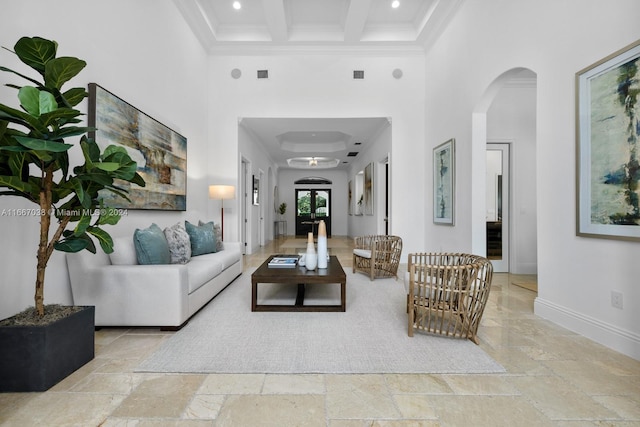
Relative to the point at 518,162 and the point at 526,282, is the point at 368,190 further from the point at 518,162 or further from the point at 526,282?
the point at 526,282

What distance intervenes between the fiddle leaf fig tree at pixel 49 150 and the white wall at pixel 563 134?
3416 mm

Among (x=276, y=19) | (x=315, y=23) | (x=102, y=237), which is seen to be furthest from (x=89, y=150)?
(x=315, y=23)

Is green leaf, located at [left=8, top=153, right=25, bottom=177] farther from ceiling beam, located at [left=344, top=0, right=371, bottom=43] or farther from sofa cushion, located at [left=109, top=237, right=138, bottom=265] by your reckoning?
ceiling beam, located at [left=344, top=0, right=371, bottom=43]

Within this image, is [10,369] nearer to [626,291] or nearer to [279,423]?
[279,423]

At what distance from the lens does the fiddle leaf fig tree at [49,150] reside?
5.15 feet

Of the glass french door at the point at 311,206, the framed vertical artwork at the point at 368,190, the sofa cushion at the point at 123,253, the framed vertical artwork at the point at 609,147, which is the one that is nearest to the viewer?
the framed vertical artwork at the point at 609,147

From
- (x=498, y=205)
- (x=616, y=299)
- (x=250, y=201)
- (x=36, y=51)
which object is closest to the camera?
(x=36, y=51)

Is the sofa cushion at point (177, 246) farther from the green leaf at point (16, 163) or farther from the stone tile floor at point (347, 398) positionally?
the green leaf at point (16, 163)

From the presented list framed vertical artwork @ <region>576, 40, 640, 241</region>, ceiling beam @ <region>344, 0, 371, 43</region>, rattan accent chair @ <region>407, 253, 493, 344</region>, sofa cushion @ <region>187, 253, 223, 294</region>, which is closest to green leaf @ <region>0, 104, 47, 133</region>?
sofa cushion @ <region>187, 253, 223, 294</region>

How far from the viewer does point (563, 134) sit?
271cm

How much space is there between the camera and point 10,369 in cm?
174

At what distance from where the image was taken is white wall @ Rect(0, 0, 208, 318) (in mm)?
2186

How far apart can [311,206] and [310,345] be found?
459 inches

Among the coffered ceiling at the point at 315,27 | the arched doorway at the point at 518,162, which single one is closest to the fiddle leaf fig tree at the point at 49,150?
the coffered ceiling at the point at 315,27
